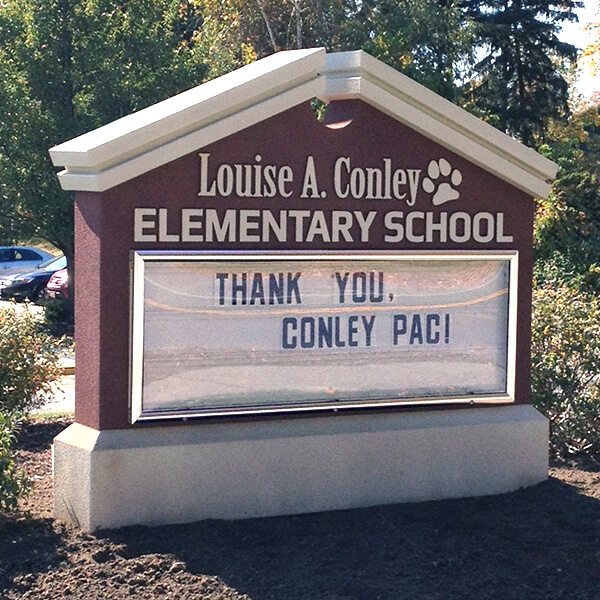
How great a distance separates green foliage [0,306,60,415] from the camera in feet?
31.5

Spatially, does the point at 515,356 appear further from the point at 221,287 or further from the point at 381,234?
the point at 221,287

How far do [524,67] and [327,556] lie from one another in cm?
3666

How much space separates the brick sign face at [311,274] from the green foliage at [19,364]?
8.98 feet

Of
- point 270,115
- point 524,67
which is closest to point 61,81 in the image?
point 270,115

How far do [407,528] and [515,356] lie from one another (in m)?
1.73

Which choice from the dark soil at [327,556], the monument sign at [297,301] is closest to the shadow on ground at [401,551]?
the dark soil at [327,556]

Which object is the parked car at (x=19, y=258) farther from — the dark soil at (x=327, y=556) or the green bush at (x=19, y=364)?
the dark soil at (x=327, y=556)

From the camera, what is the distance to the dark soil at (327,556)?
20.1 ft

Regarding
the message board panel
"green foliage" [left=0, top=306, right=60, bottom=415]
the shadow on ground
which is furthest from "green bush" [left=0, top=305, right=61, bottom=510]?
the shadow on ground

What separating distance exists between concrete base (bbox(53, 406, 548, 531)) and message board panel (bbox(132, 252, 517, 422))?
0.49 feet

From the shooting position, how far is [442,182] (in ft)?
26.3

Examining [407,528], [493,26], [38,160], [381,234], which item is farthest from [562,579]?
[493,26]

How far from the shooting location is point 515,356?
8.29 metres

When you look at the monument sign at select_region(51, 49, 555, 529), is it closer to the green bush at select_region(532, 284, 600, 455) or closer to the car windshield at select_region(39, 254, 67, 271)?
the green bush at select_region(532, 284, 600, 455)
